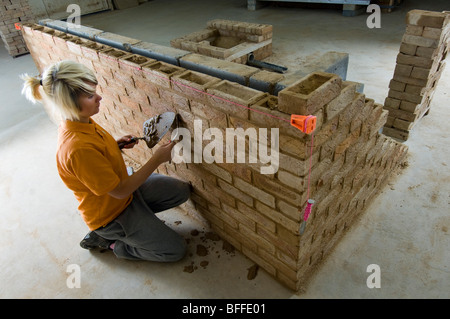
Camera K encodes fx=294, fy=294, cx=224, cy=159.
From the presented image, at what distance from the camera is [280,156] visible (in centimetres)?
154

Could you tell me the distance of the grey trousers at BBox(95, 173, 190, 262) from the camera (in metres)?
2.29

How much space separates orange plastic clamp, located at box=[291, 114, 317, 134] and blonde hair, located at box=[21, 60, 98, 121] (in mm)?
1278

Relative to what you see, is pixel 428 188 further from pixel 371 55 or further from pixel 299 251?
pixel 371 55

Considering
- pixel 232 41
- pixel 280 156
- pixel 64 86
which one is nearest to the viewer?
pixel 280 156

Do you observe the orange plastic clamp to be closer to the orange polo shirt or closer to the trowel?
the trowel

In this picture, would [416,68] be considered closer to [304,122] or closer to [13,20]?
[304,122]

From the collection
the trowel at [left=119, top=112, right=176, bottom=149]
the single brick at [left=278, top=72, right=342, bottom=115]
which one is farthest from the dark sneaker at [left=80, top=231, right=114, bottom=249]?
the single brick at [left=278, top=72, right=342, bottom=115]

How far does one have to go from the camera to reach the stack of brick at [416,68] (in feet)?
9.39

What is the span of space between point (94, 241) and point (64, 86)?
139 cm

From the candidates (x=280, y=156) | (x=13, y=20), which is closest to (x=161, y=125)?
(x=280, y=156)

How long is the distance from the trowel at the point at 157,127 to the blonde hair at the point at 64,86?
525 mm

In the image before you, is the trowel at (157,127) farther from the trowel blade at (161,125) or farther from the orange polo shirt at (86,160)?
the orange polo shirt at (86,160)

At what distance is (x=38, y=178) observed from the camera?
354cm

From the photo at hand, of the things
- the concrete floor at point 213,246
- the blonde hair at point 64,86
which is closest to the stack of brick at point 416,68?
the concrete floor at point 213,246
